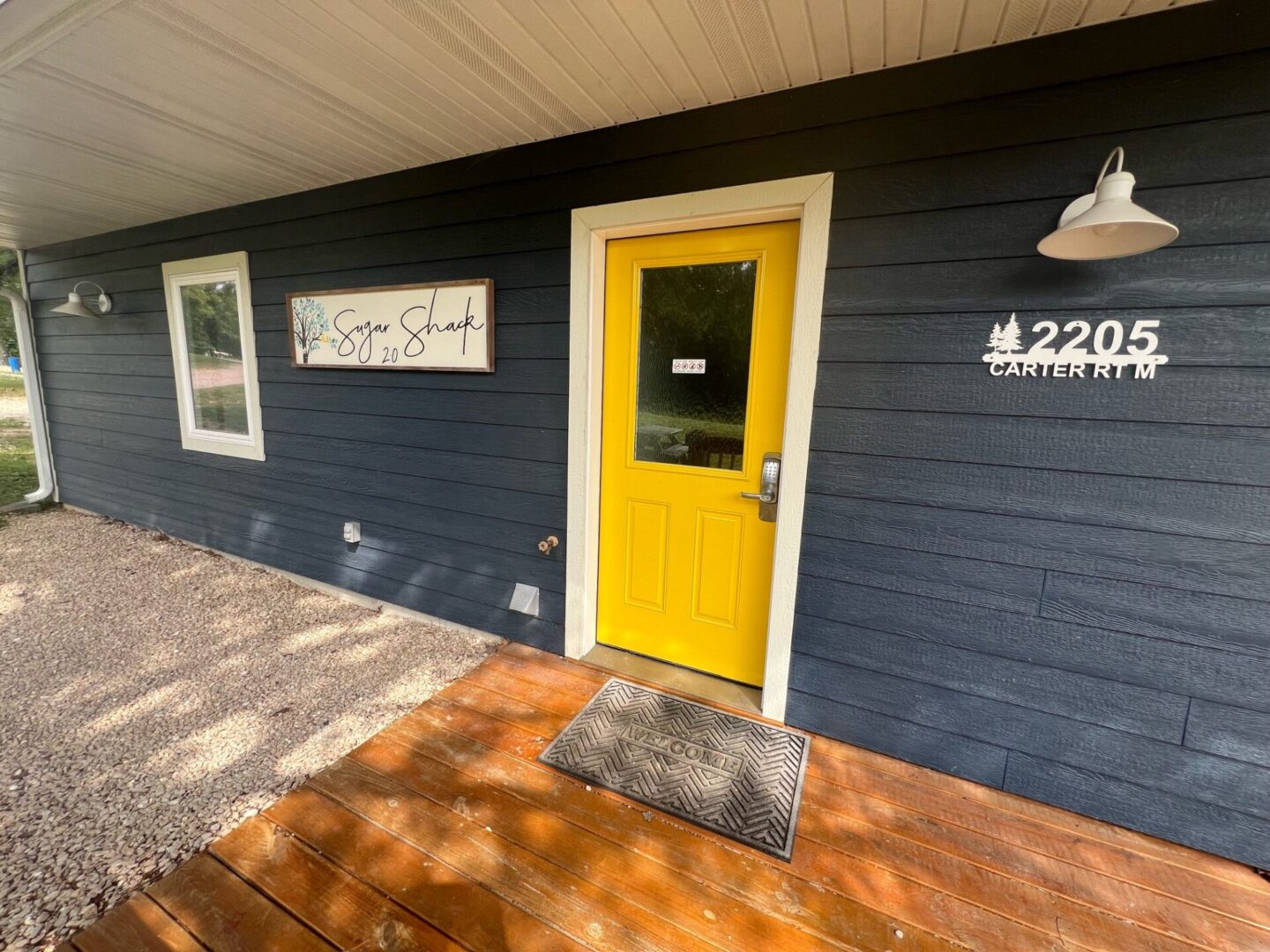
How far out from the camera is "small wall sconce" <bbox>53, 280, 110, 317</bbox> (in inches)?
144

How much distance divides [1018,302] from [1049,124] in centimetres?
47

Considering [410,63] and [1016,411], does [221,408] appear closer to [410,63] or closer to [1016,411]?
[410,63]

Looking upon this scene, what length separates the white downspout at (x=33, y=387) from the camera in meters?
4.32

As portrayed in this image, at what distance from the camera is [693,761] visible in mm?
1689

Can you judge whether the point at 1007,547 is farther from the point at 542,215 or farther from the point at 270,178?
the point at 270,178

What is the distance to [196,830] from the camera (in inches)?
56.1

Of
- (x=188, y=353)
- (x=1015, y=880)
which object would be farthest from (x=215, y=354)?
(x=1015, y=880)

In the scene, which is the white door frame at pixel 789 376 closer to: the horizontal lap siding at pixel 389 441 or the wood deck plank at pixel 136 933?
the horizontal lap siding at pixel 389 441

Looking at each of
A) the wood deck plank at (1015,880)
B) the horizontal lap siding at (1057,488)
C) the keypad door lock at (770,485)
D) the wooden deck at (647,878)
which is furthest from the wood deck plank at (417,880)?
the keypad door lock at (770,485)

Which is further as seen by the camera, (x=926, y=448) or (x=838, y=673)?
(x=838, y=673)

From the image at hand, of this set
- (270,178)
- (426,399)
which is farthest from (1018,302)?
(270,178)

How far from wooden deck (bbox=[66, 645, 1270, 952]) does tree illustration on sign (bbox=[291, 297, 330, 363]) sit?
2.16 meters

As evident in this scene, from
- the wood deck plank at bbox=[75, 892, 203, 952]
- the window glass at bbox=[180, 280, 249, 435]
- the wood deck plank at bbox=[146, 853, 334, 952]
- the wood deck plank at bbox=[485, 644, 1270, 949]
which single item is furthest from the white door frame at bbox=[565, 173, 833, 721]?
the window glass at bbox=[180, 280, 249, 435]

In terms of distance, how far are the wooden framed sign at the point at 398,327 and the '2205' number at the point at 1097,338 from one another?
199 centimetres
